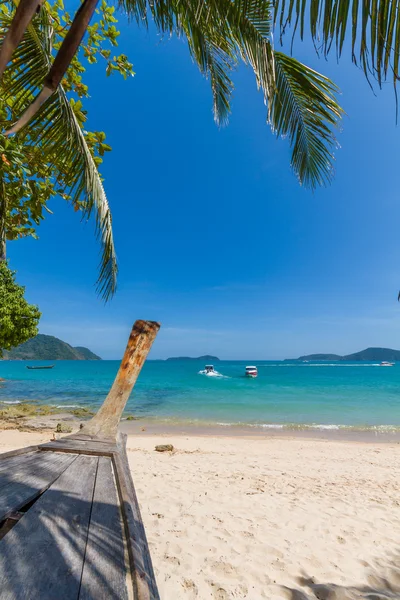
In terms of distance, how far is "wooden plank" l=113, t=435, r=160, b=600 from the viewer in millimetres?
1145

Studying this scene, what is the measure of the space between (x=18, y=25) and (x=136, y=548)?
248 centimetres

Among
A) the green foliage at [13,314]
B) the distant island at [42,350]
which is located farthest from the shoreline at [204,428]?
the distant island at [42,350]

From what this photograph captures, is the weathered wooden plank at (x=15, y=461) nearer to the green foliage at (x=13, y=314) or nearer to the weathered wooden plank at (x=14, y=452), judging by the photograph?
the weathered wooden plank at (x=14, y=452)

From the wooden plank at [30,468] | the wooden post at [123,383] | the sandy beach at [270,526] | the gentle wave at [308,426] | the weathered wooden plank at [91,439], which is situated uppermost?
the wooden post at [123,383]

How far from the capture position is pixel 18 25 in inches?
53.5

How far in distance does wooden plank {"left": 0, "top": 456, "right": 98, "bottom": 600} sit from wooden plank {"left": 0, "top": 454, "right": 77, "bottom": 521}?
9cm

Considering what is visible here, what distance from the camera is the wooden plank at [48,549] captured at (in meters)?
1.09

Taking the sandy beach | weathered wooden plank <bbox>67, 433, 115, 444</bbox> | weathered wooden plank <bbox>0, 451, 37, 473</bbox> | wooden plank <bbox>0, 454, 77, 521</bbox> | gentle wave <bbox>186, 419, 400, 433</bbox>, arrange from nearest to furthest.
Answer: wooden plank <bbox>0, 454, 77, 521</bbox>, weathered wooden plank <bbox>0, 451, 37, 473</bbox>, the sandy beach, weathered wooden plank <bbox>67, 433, 115, 444</bbox>, gentle wave <bbox>186, 419, 400, 433</bbox>

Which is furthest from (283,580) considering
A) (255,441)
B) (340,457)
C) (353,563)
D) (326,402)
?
(326,402)

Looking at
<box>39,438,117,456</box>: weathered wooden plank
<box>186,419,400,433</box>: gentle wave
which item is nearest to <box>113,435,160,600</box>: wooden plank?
<box>39,438,117,456</box>: weathered wooden plank

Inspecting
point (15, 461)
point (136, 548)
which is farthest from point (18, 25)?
point (15, 461)

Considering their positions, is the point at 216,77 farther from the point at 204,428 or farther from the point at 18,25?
the point at 204,428

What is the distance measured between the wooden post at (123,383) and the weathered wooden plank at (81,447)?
332 millimetres

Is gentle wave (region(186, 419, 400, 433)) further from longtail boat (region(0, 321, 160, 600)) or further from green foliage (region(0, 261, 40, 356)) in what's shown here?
longtail boat (region(0, 321, 160, 600))
